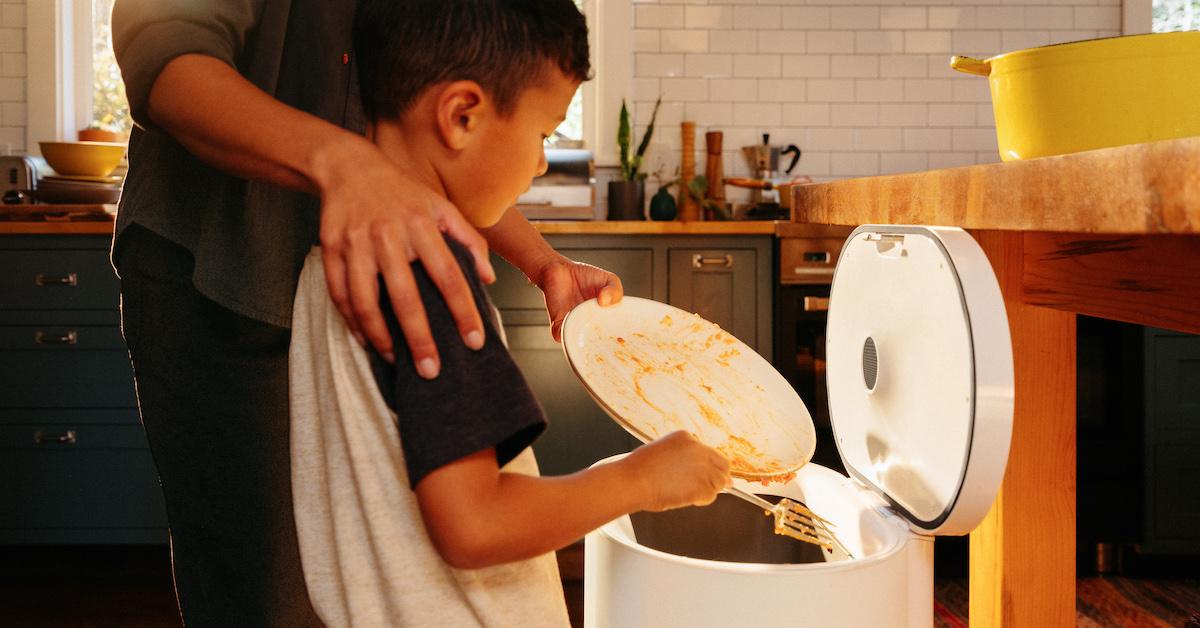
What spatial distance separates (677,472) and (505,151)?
0.30 meters

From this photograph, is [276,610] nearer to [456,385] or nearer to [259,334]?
[259,334]

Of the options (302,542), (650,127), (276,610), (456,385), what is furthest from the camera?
(650,127)

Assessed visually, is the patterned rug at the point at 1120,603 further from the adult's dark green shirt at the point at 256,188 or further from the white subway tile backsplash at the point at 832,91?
the adult's dark green shirt at the point at 256,188

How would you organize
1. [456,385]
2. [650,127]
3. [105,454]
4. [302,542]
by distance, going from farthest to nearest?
[650,127] < [105,454] < [302,542] < [456,385]

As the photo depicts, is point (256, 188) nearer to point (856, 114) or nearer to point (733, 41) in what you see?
point (733, 41)

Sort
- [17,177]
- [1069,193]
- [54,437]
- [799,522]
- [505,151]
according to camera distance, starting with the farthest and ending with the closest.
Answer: [17,177], [54,437], [799,522], [505,151], [1069,193]

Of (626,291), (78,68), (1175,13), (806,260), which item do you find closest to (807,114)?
(806,260)

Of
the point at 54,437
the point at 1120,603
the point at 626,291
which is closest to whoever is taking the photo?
the point at 1120,603

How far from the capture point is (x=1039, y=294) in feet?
2.71

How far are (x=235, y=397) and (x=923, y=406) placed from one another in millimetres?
610

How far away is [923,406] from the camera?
0.80 meters

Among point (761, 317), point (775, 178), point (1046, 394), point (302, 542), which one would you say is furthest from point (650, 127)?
point (302, 542)

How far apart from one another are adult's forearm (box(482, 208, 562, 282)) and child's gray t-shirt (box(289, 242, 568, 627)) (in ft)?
1.13

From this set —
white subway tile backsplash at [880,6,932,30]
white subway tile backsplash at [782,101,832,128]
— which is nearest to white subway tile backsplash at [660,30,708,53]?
white subway tile backsplash at [782,101,832,128]
